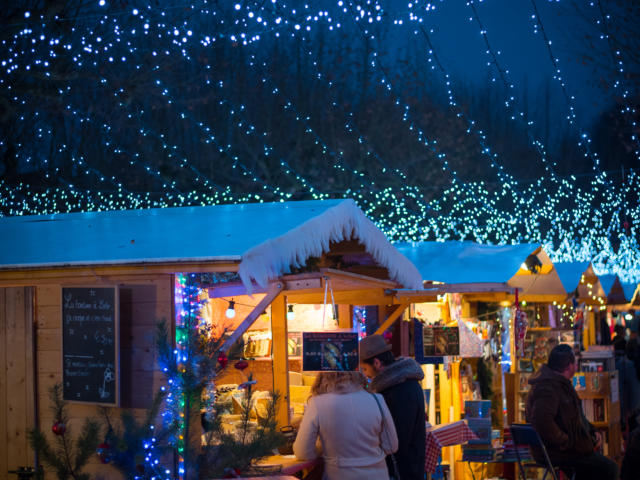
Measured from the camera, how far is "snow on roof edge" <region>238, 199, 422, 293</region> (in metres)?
4.55

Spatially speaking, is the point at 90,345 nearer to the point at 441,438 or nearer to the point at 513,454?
the point at 441,438

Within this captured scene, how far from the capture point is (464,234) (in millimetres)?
23344

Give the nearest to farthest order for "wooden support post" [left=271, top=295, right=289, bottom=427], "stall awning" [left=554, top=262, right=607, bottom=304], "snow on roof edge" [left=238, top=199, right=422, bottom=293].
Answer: "snow on roof edge" [left=238, top=199, right=422, bottom=293]
"wooden support post" [left=271, top=295, right=289, bottom=427]
"stall awning" [left=554, top=262, right=607, bottom=304]

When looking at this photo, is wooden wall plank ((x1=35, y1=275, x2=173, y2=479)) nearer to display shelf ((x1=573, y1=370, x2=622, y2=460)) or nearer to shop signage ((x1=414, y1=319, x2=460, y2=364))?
shop signage ((x1=414, y1=319, x2=460, y2=364))

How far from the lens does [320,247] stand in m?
5.18

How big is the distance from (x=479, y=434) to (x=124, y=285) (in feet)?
13.8

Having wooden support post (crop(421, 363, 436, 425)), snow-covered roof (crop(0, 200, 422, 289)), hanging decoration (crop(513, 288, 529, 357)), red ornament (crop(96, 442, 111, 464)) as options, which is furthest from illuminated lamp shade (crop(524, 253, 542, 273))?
red ornament (crop(96, 442, 111, 464))

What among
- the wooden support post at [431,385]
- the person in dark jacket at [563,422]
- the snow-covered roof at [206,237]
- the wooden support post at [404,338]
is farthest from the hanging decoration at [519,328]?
the snow-covered roof at [206,237]

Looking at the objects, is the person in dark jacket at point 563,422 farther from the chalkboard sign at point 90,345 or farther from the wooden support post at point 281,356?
the chalkboard sign at point 90,345

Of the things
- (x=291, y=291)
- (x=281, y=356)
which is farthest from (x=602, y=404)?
(x=291, y=291)

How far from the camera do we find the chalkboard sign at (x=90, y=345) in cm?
499

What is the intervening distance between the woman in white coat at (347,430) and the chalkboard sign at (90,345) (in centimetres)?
127

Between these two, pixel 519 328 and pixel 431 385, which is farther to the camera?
pixel 519 328

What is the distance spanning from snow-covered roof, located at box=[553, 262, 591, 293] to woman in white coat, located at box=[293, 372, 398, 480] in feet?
24.9
